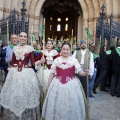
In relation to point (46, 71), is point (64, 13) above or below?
above

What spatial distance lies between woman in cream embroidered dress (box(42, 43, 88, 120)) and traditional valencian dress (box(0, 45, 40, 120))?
1.62ft

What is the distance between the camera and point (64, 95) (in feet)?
12.8

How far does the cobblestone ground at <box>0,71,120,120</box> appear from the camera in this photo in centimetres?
531

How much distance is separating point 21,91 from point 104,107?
8.70ft

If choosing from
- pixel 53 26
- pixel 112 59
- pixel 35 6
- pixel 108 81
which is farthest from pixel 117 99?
pixel 53 26

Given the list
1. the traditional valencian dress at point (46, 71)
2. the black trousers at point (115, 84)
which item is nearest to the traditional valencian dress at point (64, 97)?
the traditional valencian dress at point (46, 71)

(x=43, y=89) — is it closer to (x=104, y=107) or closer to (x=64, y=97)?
(x=64, y=97)

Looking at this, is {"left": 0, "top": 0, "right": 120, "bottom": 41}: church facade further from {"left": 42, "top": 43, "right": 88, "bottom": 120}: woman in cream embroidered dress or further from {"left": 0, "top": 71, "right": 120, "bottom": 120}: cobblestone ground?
{"left": 42, "top": 43, "right": 88, "bottom": 120}: woman in cream embroidered dress

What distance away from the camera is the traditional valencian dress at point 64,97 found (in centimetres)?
386

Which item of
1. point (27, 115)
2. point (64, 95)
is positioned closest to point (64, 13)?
point (27, 115)

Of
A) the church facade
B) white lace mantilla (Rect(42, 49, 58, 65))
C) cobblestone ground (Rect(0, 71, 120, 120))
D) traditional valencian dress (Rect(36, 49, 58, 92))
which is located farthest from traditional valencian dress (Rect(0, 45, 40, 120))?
the church facade

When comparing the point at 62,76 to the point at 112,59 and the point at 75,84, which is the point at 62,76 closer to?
the point at 75,84

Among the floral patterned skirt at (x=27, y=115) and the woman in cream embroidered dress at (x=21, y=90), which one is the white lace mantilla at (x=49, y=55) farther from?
the floral patterned skirt at (x=27, y=115)

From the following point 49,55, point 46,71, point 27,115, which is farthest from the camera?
point 49,55
